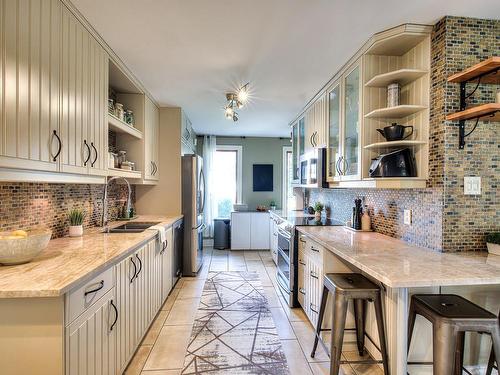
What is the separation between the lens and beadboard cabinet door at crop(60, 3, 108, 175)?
1.72m

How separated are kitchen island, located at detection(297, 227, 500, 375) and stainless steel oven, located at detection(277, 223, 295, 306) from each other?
90 cm

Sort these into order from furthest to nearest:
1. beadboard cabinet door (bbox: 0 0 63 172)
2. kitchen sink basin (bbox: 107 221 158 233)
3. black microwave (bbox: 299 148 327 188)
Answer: black microwave (bbox: 299 148 327 188) → kitchen sink basin (bbox: 107 221 158 233) → beadboard cabinet door (bbox: 0 0 63 172)

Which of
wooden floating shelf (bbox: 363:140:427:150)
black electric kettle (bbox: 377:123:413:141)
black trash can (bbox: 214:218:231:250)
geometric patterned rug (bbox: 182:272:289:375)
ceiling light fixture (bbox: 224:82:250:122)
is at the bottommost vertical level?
geometric patterned rug (bbox: 182:272:289:375)

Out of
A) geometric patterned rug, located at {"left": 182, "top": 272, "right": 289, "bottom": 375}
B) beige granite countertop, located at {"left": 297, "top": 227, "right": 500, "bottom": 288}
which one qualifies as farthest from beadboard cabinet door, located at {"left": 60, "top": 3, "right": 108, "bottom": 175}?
beige granite countertop, located at {"left": 297, "top": 227, "right": 500, "bottom": 288}

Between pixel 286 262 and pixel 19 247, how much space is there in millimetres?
2528

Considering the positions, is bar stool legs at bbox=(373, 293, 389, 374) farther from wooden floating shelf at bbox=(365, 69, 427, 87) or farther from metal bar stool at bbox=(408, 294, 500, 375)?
wooden floating shelf at bbox=(365, 69, 427, 87)

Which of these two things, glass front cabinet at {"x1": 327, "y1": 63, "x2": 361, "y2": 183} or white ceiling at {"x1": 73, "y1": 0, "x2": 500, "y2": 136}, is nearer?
white ceiling at {"x1": 73, "y1": 0, "x2": 500, "y2": 136}

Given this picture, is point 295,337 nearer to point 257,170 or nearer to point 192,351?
point 192,351

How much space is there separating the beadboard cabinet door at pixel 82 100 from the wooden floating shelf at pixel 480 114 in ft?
8.15

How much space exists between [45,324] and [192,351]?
4.34ft

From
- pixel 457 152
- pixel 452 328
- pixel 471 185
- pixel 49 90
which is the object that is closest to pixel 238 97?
pixel 49 90

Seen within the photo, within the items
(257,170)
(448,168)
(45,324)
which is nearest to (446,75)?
(448,168)

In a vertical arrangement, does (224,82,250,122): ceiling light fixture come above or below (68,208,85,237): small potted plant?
above

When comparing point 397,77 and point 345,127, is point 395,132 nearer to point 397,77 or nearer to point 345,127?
point 397,77
